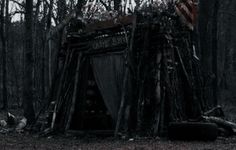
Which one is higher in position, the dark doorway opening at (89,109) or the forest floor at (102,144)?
the dark doorway opening at (89,109)

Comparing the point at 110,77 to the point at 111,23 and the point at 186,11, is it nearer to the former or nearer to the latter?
the point at 111,23

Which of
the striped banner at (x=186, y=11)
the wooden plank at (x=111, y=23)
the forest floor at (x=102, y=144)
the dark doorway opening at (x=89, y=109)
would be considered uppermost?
the striped banner at (x=186, y=11)

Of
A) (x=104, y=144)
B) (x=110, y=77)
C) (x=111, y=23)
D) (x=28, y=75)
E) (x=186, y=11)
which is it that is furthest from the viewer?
(x=28, y=75)

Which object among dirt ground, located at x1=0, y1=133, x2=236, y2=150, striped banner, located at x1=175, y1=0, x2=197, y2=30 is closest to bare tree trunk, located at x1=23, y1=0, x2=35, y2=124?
dirt ground, located at x1=0, y1=133, x2=236, y2=150

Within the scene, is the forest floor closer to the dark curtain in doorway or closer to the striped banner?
the dark curtain in doorway

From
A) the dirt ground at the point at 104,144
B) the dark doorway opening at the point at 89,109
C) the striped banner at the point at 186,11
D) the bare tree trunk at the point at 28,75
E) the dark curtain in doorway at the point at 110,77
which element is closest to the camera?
the dirt ground at the point at 104,144

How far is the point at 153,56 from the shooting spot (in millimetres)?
16312

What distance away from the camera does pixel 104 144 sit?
1409cm

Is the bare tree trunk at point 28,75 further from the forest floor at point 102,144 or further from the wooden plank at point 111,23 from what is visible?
the forest floor at point 102,144

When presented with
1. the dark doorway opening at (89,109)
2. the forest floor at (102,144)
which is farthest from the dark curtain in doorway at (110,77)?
the forest floor at (102,144)

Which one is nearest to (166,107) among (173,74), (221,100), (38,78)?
(173,74)

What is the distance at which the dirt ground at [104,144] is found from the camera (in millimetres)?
13188

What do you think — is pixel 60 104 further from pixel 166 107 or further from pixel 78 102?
pixel 166 107

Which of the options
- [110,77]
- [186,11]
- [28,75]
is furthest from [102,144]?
[28,75]
